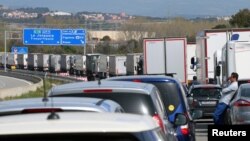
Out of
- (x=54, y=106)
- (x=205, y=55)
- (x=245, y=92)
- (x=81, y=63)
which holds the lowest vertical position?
(x=245, y=92)

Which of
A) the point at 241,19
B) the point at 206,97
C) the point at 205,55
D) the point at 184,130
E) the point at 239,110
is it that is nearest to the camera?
the point at 184,130

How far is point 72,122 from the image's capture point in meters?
5.21

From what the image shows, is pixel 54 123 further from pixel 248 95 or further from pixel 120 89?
pixel 248 95

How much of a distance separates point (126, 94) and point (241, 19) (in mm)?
97376

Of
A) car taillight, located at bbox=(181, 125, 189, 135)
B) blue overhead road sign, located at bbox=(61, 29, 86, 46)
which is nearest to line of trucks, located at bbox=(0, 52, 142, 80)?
blue overhead road sign, located at bbox=(61, 29, 86, 46)

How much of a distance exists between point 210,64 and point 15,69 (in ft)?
324

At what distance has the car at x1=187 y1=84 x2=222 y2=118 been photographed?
29.8 meters

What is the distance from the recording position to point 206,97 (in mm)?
30406

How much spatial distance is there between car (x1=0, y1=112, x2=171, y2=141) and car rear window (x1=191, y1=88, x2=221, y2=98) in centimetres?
2519

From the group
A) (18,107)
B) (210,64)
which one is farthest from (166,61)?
(18,107)

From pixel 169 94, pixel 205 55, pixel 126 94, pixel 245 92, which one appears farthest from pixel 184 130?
pixel 205 55

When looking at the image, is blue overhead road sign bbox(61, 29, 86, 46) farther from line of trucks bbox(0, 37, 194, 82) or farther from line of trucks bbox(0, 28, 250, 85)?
line of trucks bbox(0, 28, 250, 85)

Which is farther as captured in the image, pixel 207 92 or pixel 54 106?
pixel 207 92

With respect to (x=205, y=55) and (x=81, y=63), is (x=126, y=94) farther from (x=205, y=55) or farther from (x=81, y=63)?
(x=81, y=63)
